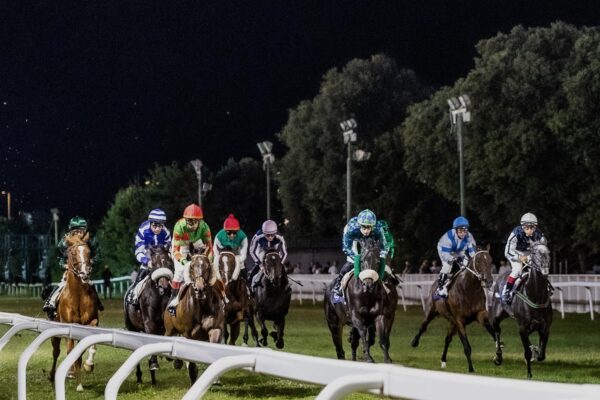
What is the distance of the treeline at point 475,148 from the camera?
1834 inches

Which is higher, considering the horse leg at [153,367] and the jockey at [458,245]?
the jockey at [458,245]

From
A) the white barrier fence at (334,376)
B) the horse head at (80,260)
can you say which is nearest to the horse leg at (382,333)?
the horse head at (80,260)

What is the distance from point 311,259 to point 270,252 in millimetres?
55218

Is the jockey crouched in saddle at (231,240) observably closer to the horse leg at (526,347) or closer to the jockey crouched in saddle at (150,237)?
the jockey crouched in saddle at (150,237)

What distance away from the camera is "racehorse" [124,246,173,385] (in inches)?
589

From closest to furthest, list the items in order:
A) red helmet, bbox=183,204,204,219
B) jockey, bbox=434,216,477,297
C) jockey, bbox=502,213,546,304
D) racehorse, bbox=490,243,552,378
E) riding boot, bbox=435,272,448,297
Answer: red helmet, bbox=183,204,204,219, racehorse, bbox=490,243,552,378, jockey, bbox=502,213,546,304, jockey, bbox=434,216,477,297, riding boot, bbox=435,272,448,297

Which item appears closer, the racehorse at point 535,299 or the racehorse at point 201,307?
the racehorse at point 201,307

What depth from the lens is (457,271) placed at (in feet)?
57.7

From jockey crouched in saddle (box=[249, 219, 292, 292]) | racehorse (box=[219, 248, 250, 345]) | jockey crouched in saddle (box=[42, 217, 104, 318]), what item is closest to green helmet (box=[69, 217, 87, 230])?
jockey crouched in saddle (box=[42, 217, 104, 318])

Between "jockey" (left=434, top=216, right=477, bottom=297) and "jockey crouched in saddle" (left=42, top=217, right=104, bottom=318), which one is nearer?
"jockey crouched in saddle" (left=42, top=217, right=104, bottom=318)

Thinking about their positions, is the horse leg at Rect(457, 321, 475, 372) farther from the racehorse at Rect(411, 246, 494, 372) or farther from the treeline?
the treeline

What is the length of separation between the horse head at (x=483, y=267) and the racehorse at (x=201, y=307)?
493cm

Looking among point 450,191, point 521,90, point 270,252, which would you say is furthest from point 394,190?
point 270,252

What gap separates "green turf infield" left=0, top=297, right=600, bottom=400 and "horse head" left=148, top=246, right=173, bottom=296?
1171mm
